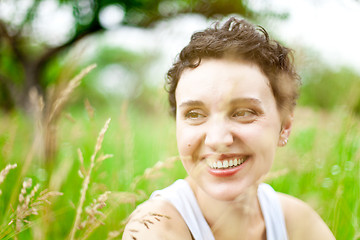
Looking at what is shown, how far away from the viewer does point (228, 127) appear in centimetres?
110

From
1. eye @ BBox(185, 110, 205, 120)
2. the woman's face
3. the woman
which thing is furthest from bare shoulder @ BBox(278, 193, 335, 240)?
eye @ BBox(185, 110, 205, 120)

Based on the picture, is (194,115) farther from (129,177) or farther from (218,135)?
(129,177)

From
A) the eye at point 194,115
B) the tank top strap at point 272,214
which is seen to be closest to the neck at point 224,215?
the tank top strap at point 272,214

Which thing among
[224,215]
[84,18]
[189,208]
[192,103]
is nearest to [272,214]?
[224,215]

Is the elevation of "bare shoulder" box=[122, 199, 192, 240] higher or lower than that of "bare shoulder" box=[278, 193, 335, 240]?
higher

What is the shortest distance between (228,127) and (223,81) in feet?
0.53

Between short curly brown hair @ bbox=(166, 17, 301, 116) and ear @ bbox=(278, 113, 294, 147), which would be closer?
short curly brown hair @ bbox=(166, 17, 301, 116)

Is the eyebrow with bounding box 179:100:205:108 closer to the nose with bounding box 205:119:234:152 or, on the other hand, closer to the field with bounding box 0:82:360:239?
the nose with bounding box 205:119:234:152

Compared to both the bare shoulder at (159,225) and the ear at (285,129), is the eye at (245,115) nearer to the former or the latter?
the ear at (285,129)

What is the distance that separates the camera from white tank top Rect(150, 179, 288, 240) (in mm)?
1260

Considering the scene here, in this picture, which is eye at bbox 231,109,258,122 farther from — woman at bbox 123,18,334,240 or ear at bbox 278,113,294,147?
ear at bbox 278,113,294,147

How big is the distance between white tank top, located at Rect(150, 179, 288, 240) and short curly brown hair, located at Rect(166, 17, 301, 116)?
1.37 feet

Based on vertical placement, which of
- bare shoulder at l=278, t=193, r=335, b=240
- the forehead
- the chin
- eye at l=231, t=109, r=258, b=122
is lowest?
bare shoulder at l=278, t=193, r=335, b=240

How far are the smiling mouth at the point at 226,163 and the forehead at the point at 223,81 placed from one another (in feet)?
0.69
